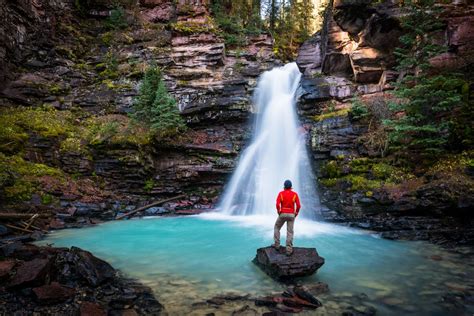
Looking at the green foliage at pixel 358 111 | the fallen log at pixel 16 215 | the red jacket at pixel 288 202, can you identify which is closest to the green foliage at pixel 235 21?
the green foliage at pixel 358 111

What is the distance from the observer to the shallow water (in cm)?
581

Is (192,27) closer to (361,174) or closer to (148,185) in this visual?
(148,185)

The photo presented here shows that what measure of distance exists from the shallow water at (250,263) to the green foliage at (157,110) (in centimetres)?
657

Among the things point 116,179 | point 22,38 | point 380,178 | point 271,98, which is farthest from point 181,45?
point 380,178

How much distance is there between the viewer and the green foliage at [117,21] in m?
25.6

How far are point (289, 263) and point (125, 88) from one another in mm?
18349

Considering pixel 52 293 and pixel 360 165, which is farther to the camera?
pixel 360 165

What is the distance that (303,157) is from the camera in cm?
1647

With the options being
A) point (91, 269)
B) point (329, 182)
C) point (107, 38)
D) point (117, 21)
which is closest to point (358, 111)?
point (329, 182)

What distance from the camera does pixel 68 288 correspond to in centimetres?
536

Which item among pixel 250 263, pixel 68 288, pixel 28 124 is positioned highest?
pixel 28 124

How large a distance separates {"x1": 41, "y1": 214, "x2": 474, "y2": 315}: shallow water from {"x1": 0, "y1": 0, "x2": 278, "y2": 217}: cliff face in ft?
13.4

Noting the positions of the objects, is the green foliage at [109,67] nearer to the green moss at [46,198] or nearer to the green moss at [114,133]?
the green moss at [114,133]

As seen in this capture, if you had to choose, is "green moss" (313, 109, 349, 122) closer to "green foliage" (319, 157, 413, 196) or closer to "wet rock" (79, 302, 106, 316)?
"green foliage" (319, 157, 413, 196)
